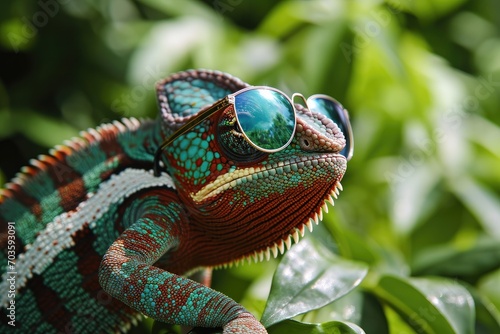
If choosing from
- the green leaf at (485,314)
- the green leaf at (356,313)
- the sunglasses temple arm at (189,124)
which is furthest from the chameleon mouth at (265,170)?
the green leaf at (485,314)

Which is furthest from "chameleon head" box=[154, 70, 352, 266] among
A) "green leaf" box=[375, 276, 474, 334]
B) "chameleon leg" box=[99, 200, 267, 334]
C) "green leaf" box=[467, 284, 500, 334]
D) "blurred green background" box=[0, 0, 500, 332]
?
"blurred green background" box=[0, 0, 500, 332]

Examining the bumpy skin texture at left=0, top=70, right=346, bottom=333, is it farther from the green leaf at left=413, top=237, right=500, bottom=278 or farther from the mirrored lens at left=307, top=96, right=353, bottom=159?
the green leaf at left=413, top=237, right=500, bottom=278

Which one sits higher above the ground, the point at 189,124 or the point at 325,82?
the point at 189,124

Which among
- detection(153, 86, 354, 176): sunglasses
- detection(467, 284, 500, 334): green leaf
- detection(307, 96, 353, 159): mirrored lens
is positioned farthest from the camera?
detection(467, 284, 500, 334): green leaf

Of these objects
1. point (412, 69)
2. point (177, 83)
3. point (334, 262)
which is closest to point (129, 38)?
point (412, 69)

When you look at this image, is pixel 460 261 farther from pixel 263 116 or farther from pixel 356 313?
pixel 263 116

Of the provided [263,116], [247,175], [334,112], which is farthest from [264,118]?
[334,112]
